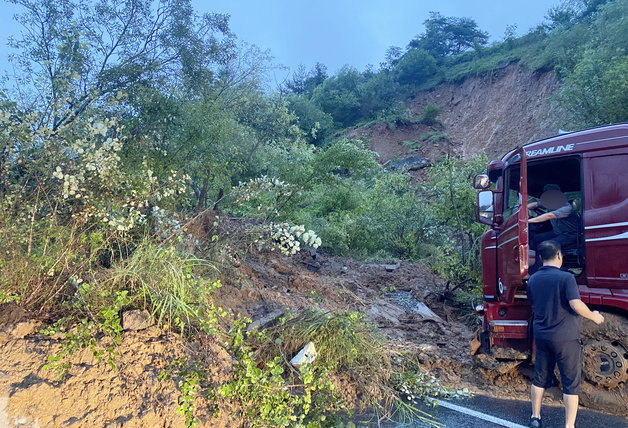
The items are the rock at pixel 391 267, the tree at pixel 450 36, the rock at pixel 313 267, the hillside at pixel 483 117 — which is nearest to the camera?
the rock at pixel 313 267

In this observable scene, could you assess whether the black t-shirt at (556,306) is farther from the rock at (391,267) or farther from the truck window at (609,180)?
the rock at (391,267)

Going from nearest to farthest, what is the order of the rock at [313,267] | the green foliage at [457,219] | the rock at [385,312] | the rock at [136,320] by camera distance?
the rock at [136,320] < the rock at [385,312] < the green foliage at [457,219] < the rock at [313,267]

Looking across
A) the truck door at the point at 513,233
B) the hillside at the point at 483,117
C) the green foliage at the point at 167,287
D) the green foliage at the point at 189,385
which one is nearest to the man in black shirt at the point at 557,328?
the truck door at the point at 513,233

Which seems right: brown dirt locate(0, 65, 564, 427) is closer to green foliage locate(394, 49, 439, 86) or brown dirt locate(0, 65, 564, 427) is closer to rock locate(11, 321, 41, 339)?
rock locate(11, 321, 41, 339)

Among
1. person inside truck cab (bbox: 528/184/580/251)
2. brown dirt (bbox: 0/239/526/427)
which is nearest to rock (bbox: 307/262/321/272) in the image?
brown dirt (bbox: 0/239/526/427)

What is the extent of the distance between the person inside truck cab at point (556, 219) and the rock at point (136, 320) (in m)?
4.34

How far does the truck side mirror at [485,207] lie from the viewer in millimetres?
6016

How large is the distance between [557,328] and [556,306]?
207mm

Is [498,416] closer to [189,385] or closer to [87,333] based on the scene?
[189,385]

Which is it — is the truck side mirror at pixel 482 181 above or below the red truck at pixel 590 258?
above

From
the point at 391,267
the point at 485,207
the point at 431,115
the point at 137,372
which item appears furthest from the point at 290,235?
the point at 431,115

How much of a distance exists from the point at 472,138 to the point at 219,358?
108 feet

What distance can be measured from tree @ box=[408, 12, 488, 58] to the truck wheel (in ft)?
167

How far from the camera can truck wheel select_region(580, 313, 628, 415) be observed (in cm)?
488
